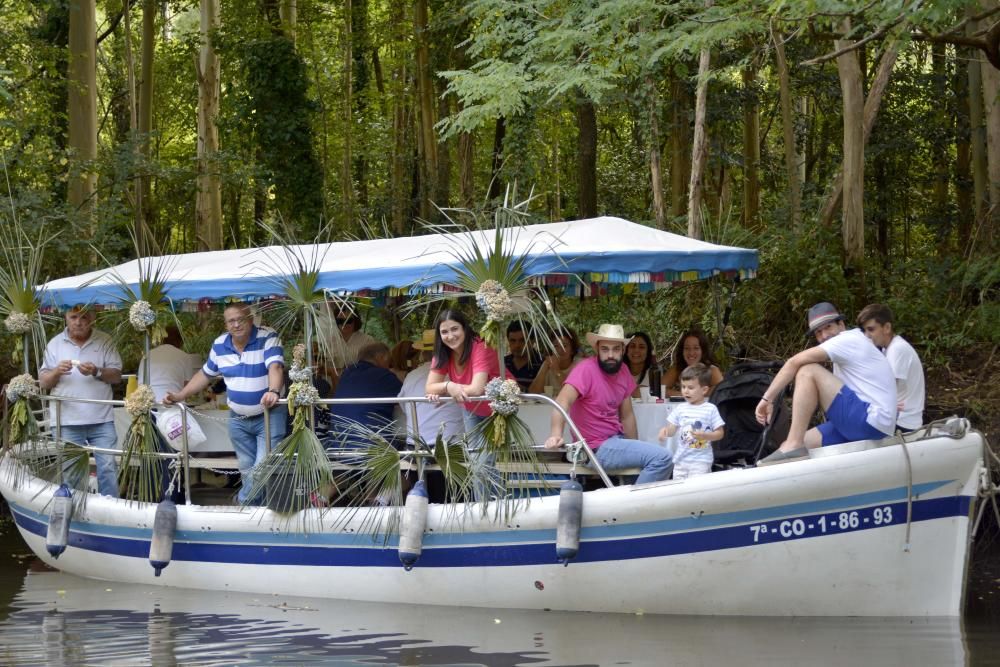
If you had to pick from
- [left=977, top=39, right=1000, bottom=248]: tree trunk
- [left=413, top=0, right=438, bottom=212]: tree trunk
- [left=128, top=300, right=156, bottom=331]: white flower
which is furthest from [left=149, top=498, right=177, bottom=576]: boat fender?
[left=413, top=0, right=438, bottom=212]: tree trunk

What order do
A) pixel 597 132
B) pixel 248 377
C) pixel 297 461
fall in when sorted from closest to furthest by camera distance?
Result: pixel 297 461 → pixel 248 377 → pixel 597 132

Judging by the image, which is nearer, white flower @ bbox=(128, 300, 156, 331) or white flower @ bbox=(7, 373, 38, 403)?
white flower @ bbox=(128, 300, 156, 331)

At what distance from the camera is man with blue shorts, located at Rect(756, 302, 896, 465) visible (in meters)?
7.81

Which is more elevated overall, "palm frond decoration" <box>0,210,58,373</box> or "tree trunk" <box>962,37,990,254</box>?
"tree trunk" <box>962,37,990,254</box>

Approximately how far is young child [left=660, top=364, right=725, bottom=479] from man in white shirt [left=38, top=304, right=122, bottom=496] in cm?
456

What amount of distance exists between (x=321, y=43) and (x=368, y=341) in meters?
19.9

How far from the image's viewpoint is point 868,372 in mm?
7844

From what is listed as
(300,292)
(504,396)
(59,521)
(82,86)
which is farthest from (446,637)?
(82,86)

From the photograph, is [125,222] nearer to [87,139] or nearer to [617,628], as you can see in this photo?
[87,139]

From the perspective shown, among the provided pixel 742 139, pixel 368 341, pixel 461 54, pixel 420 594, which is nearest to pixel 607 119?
pixel 742 139

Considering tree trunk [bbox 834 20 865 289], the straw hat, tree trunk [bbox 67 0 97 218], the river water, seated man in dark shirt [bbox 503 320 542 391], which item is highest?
tree trunk [bbox 67 0 97 218]

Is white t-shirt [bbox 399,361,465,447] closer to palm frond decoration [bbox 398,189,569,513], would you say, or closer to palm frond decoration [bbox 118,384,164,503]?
palm frond decoration [bbox 398,189,569,513]

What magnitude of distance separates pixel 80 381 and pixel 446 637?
3990 mm

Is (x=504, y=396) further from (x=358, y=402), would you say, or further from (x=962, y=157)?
(x=962, y=157)
